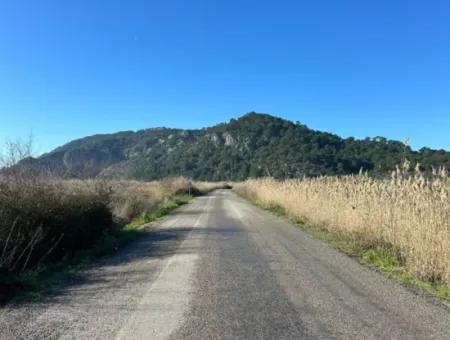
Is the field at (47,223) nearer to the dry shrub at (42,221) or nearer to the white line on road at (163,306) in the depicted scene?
the dry shrub at (42,221)

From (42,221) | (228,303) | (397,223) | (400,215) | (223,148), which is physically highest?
(223,148)

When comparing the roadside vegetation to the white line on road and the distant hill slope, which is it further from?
the distant hill slope

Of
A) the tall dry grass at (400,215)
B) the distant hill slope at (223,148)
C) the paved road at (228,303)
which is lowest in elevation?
the paved road at (228,303)

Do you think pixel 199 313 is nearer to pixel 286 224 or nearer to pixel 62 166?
pixel 62 166

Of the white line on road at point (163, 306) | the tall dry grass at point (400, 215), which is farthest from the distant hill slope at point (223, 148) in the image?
the white line on road at point (163, 306)

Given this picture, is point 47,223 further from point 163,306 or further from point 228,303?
point 228,303

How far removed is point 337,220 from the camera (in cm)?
A: 1662

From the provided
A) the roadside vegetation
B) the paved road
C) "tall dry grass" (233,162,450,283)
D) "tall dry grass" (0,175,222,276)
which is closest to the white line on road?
the paved road

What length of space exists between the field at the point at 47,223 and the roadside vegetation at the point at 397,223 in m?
6.98

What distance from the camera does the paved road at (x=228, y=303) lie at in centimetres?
572

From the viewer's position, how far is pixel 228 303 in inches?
275

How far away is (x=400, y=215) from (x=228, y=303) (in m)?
6.41

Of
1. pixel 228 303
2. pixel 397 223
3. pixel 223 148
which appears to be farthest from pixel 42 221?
pixel 223 148

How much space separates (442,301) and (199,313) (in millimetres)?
3773
